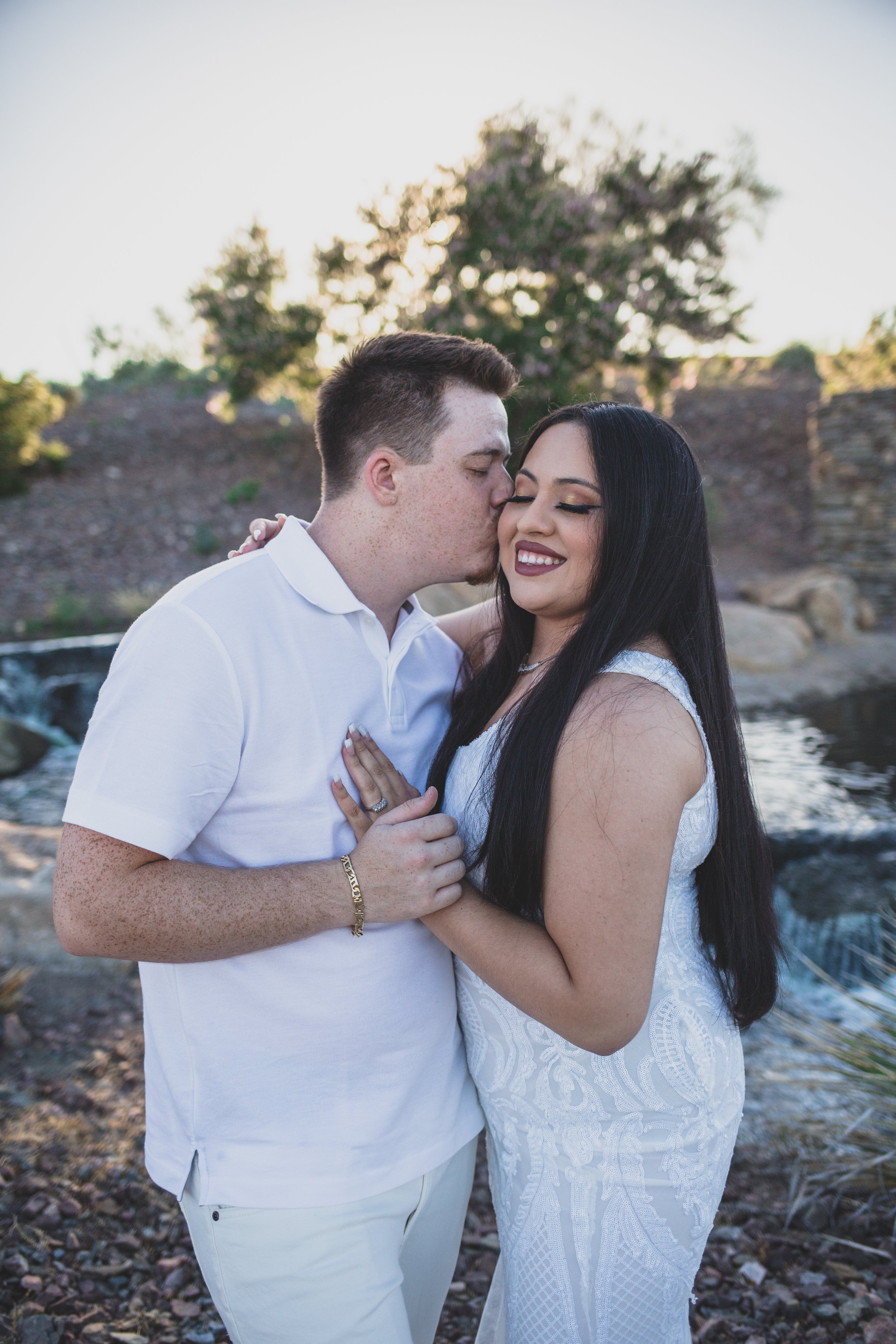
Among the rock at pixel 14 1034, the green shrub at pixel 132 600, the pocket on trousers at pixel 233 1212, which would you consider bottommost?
the rock at pixel 14 1034

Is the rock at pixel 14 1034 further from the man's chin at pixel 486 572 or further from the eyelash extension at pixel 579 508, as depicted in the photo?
the eyelash extension at pixel 579 508

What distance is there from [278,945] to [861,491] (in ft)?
49.1

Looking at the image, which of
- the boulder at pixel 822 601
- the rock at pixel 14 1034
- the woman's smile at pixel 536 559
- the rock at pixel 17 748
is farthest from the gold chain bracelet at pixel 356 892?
the boulder at pixel 822 601

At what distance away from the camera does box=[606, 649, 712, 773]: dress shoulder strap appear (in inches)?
64.9

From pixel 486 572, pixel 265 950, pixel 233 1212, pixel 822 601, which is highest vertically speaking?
pixel 486 572

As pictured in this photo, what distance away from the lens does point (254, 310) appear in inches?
581

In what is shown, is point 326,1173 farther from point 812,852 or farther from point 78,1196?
point 812,852

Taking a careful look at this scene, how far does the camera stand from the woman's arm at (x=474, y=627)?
2373mm

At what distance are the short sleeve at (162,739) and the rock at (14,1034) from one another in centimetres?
275

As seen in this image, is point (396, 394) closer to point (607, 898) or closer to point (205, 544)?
point (607, 898)

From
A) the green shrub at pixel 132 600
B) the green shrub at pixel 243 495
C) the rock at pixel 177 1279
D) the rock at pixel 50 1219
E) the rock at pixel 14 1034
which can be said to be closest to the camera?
the rock at pixel 177 1279

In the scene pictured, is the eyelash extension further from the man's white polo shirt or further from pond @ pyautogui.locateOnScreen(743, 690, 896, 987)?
pond @ pyautogui.locateOnScreen(743, 690, 896, 987)

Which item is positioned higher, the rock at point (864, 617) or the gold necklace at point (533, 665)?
the gold necklace at point (533, 665)

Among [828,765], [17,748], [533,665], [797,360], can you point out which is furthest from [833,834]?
[797,360]
